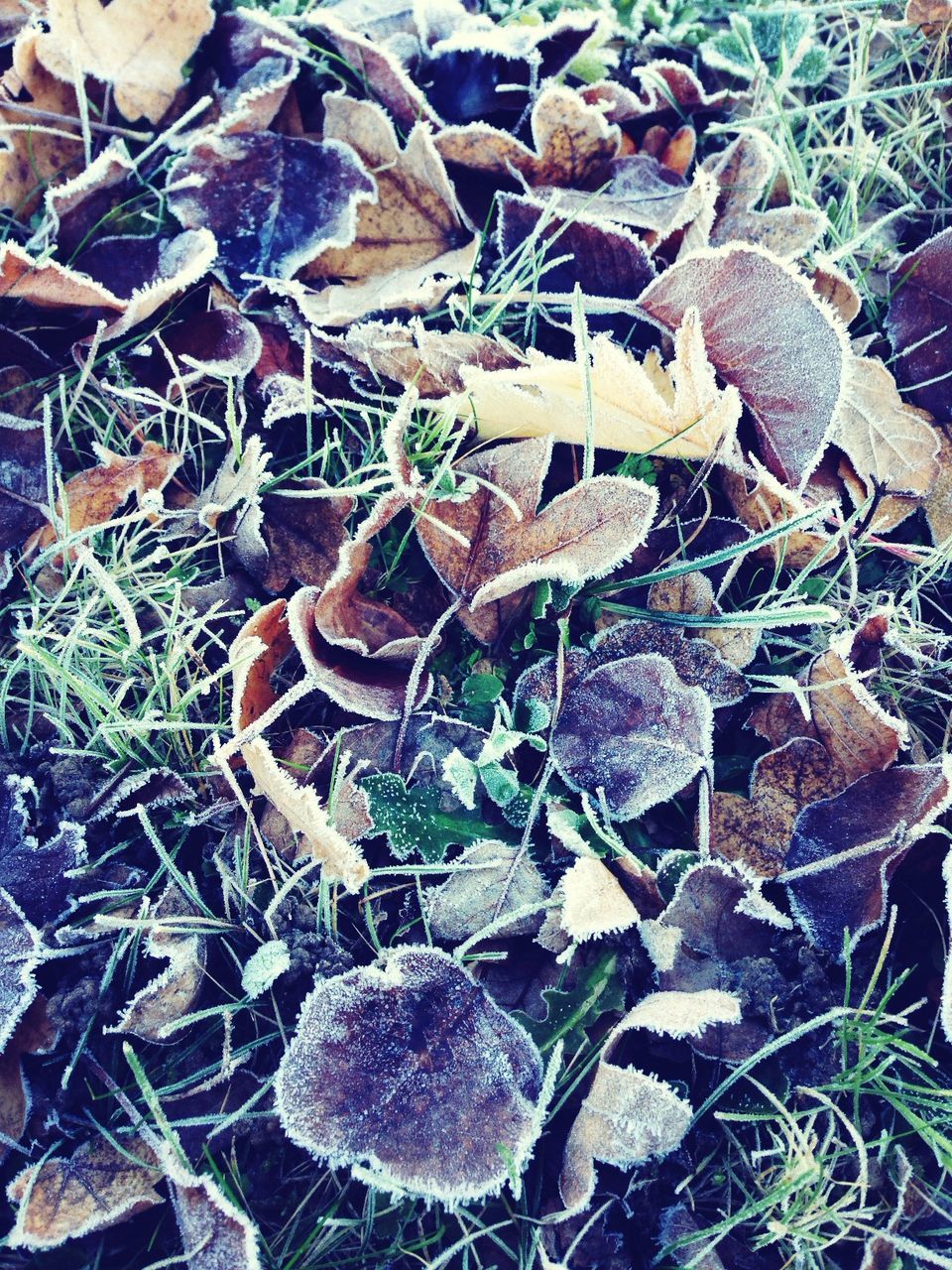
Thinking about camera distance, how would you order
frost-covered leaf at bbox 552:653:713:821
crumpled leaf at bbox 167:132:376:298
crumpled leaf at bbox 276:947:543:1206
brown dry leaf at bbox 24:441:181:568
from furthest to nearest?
1. crumpled leaf at bbox 167:132:376:298
2. brown dry leaf at bbox 24:441:181:568
3. frost-covered leaf at bbox 552:653:713:821
4. crumpled leaf at bbox 276:947:543:1206

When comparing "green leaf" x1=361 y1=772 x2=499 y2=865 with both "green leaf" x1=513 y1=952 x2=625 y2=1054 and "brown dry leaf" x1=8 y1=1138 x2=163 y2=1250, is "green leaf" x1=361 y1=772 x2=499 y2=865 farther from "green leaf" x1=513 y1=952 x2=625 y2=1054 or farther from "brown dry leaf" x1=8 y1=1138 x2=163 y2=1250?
"brown dry leaf" x1=8 y1=1138 x2=163 y2=1250

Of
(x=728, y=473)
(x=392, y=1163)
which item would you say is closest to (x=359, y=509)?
(x=728, y=473)

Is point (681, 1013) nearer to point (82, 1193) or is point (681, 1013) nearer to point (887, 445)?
point (82, 1193)

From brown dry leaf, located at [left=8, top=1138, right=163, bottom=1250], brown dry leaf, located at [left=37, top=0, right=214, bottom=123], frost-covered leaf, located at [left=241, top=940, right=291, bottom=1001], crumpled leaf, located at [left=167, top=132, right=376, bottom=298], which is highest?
brown dry leaf, located at [left=37, top=0, right=214, bottom=123]

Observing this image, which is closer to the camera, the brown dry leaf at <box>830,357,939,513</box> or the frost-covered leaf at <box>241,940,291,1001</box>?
the frost-covered leaf at <box>241,940,291,1001</box>

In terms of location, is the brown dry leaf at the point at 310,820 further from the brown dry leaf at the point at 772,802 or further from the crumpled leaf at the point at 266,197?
the crumpled leaf at the point at 266,197

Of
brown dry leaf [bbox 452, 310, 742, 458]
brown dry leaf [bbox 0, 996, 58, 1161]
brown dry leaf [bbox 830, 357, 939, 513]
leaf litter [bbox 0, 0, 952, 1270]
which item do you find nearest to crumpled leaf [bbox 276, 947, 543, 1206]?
leaf litter [bbox 0, 0, 952, 1270]

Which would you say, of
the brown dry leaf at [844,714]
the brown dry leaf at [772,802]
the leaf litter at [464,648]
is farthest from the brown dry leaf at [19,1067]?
the brown dry leaf at [844,714]
